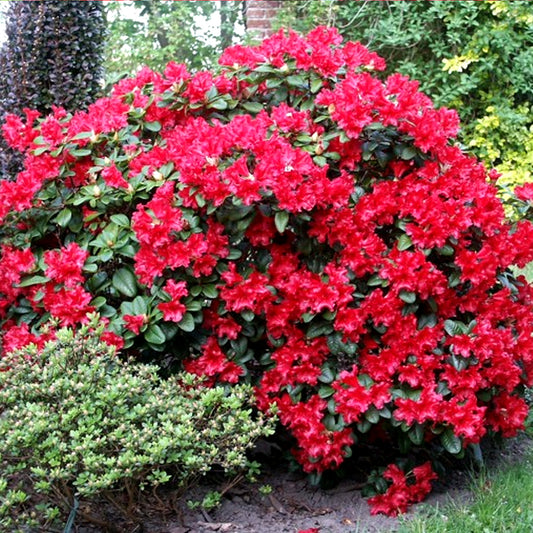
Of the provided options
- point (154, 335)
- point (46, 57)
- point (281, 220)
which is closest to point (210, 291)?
point (154, 335)

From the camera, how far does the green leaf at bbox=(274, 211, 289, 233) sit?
268cm

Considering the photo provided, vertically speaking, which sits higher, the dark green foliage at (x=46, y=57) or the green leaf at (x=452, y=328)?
the dark green foliage at (x=46, y=57)

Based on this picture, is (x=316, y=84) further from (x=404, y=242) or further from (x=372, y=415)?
(x=372, y=415)

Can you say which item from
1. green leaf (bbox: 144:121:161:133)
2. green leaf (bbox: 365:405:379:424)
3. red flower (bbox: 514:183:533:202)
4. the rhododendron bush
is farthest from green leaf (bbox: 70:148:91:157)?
red flower (bbox: 514:183:533:202)

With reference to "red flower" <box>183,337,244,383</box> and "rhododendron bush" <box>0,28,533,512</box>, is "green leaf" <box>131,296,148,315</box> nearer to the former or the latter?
"rhododendron bush" <box>0,28,533,512</box>

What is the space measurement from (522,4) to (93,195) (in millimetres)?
5025

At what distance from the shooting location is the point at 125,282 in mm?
2916

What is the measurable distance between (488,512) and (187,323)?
1.17 meters

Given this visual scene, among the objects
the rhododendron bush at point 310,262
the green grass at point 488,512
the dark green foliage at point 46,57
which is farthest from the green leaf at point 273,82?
the dark green foliage at point 46,57

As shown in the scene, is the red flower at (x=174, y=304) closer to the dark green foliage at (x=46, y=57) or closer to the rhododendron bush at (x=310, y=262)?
the rhododendron bush at (x=310, y=262)

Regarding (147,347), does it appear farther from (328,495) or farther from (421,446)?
(421,446)

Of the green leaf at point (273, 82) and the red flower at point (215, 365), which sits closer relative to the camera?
the red flower at point (215, 365)

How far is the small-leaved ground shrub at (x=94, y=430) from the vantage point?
89.5 inches

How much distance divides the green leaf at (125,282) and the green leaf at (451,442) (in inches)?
46.1
